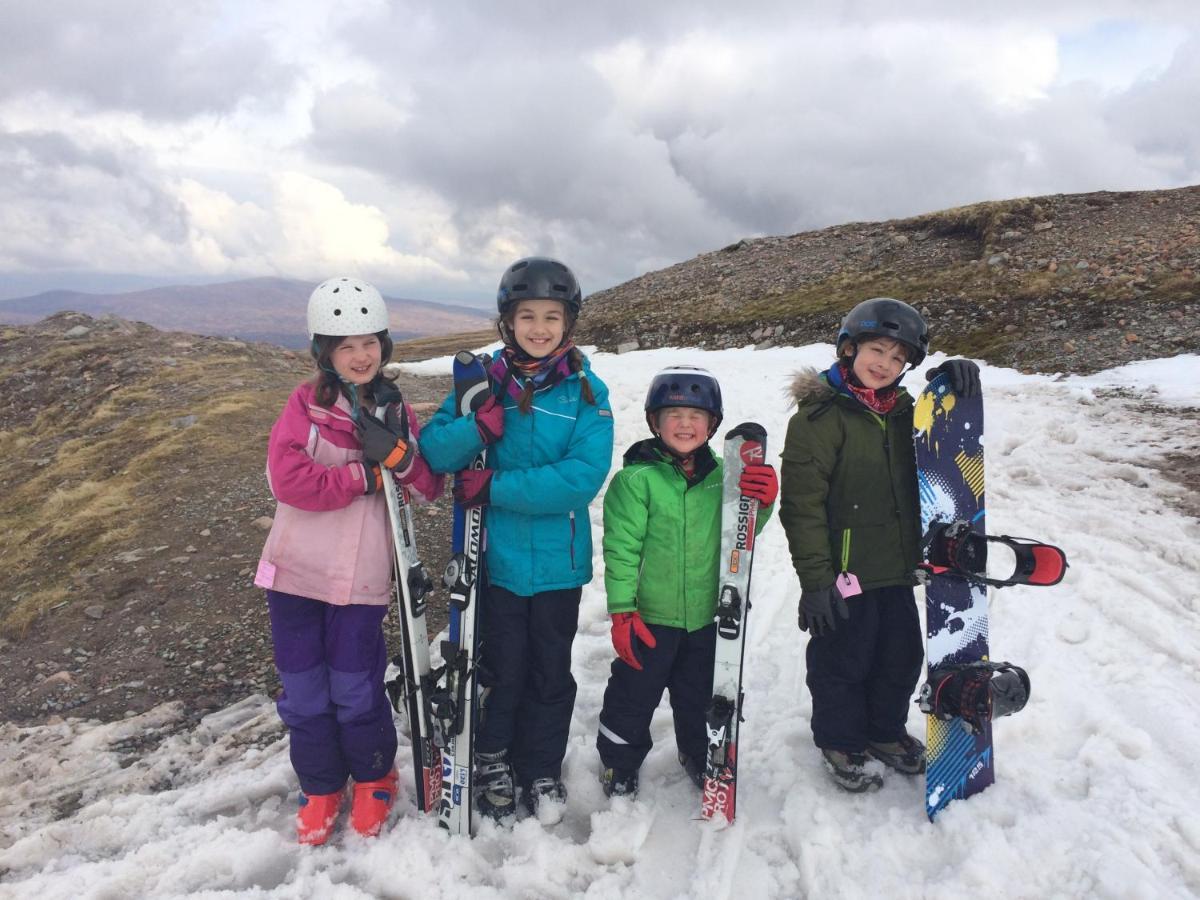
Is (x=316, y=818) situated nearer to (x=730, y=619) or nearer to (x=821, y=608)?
(x=730, y=619)

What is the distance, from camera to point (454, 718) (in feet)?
12.7

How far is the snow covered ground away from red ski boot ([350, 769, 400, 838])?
0.29ft

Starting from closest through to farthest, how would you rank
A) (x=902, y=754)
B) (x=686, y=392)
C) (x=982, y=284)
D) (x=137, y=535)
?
(x=686, y=392) → (x=902, y=754) → (x=137, y=535) → (x=982, y=284)

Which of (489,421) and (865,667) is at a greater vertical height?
(489,421)

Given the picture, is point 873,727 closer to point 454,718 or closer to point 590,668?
point 590,668

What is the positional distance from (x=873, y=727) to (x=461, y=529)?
310 centimetres

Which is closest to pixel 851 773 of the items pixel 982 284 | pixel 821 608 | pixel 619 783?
pixel 821 608

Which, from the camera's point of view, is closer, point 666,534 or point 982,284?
point 666,534

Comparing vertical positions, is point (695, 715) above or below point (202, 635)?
above

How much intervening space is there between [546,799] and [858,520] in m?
2.63

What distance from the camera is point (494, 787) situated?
4031 mm

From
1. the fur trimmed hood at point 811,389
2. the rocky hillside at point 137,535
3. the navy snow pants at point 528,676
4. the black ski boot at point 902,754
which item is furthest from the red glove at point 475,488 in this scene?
the rocky hillside at point 137,535

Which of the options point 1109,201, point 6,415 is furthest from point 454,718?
point 1109,201

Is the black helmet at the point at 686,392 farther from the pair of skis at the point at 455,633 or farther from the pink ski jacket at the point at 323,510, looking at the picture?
the pink ski jacket at the point at 323,510
